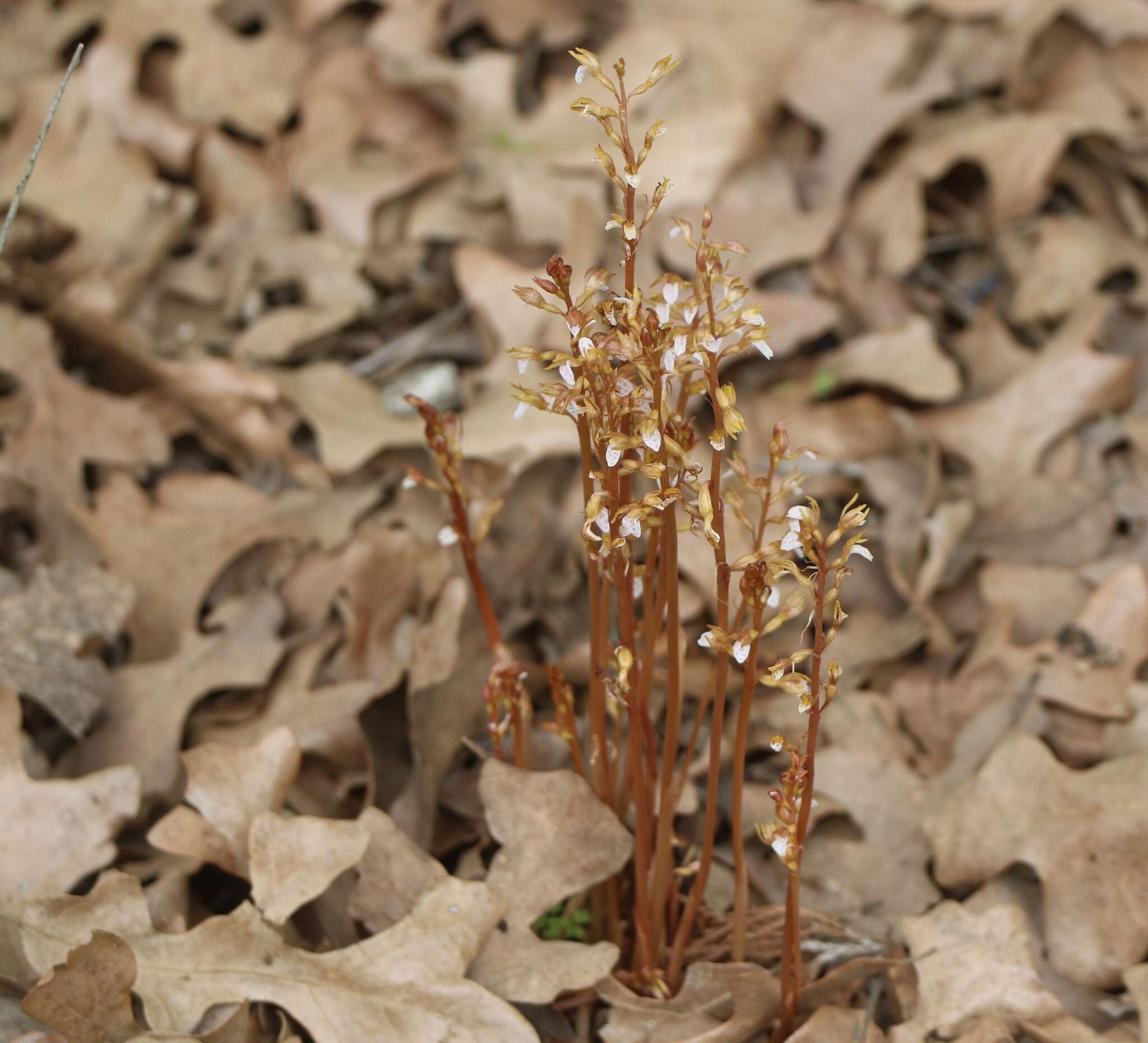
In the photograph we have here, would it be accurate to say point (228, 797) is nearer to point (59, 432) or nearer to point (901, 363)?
point (59, 432)

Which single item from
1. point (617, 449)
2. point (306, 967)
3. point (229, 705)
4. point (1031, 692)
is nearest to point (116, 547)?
point (229, 705)

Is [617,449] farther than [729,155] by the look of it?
No

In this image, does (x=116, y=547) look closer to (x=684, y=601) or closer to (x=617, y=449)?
(x=684, y=601)

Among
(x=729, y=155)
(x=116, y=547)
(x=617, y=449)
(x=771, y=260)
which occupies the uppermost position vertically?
(x=729, y=155)

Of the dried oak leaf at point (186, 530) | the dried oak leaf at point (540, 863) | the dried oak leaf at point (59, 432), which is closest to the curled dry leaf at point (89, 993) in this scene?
the dried oak leaf at point (540, 863)

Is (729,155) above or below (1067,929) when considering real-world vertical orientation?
above

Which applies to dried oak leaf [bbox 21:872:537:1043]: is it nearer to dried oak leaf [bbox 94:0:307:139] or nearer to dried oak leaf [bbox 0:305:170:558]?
dried oak leaf [bbox 0:305:170:558]

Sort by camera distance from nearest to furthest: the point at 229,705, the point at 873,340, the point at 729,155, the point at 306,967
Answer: the point at 306,967, the point at 229,705, the point at 873,340, the point at 729,155

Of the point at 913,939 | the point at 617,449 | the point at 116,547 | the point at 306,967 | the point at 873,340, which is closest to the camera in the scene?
the point at 617,449

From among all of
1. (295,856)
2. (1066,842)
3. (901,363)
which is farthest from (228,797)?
(901,363)
